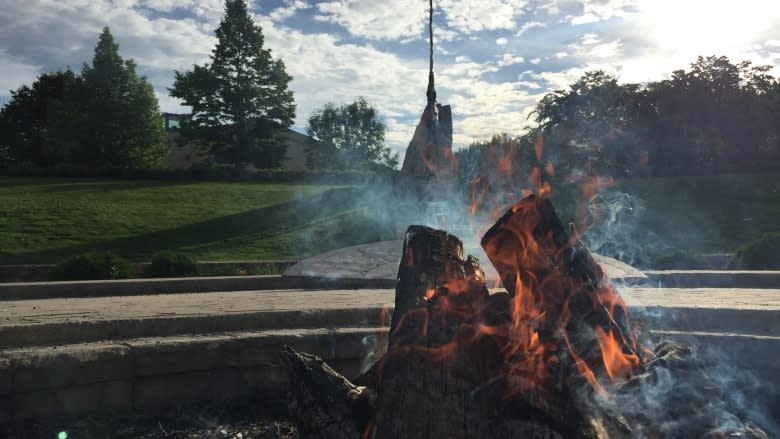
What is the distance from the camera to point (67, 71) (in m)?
44.8

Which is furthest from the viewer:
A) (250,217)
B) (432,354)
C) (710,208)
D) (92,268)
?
(710,208)

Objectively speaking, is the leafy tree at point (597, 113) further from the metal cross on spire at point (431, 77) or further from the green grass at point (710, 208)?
the metal cross on spire at point (431, 77)

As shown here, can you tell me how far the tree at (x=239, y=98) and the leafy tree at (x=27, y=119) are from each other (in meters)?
12.5

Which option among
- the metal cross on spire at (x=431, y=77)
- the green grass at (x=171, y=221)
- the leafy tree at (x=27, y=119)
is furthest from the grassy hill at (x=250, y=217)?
the leafy tree at (x=27, y=119)

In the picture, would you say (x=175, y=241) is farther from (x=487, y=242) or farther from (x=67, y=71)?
(x=67, y=71)

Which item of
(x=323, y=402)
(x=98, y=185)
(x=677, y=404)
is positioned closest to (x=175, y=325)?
(x=323, y=402)

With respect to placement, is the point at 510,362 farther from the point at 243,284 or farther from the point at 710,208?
the point at 710,208

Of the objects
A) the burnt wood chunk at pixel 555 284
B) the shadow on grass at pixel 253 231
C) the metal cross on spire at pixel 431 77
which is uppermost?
the metal cross on spire at pixel 431 77

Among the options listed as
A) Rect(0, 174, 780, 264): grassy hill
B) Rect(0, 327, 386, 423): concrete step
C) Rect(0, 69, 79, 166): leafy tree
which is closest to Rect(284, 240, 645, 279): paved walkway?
Rect(0, 327, 386, 423): concrete step

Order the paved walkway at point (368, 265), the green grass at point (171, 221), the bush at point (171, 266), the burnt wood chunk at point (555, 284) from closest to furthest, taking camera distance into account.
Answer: the burnt wood chunk at point (555, 284)
the paved walkway at point (368, 265)
the bush at point (171, 266)
the green grass at point (171, 221)

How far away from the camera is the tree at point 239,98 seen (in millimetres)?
37125

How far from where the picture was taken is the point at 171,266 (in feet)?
34.7

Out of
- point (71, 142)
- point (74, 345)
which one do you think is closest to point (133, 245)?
point (74, 345)

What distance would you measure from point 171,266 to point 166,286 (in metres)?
2.84
